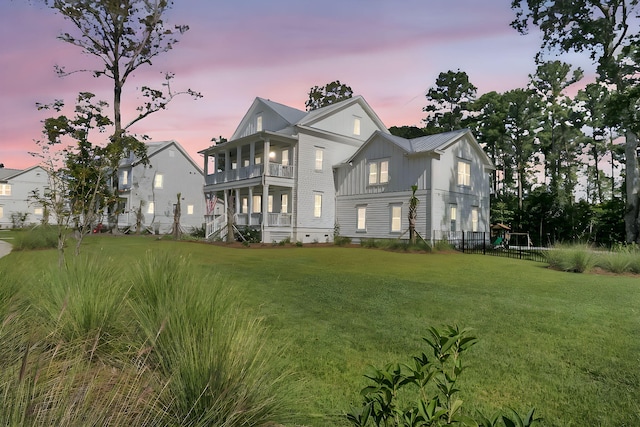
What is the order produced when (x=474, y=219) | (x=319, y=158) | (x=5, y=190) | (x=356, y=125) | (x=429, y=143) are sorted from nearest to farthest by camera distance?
(x=429, y=143) < (x=474, y=219) < (x=319, y=158) < (x=356, y=125) < (x=5, y=190)

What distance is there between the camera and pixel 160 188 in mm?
38938

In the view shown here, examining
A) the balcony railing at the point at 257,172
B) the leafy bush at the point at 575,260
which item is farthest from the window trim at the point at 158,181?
the leafy bush at the point at 575,260

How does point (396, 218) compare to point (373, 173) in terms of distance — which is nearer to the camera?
point (396, 218)

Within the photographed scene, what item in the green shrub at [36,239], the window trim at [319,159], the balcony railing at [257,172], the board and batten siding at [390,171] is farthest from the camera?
the window trim at [319,159]

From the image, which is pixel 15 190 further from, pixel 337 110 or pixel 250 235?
pixel 337 110

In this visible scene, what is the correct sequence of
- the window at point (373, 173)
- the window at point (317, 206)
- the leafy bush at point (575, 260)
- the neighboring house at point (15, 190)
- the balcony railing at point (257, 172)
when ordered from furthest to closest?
1. the neighboring house at point (15, 190)
2. the window at point (317, 206)
3. the window at point (373, 173)
4. the balcony railing at point (257, 172)
5. the leafy bush at point (575, 260)

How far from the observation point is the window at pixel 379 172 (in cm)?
2470

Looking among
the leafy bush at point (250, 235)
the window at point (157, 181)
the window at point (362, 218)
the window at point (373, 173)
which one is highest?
the window at point (157, 181)

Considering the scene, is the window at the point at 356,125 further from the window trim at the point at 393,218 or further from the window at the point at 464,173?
the window at the point at 464,173

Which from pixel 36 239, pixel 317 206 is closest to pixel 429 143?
pixel 317 206

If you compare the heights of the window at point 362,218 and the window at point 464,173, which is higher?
the window at point 464,173

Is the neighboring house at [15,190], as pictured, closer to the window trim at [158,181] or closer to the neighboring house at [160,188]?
the neighboring house at [160,188]

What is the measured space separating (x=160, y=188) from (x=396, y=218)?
85.3 ft

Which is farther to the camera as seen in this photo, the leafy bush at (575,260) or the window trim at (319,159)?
the window trim at (319,159)
